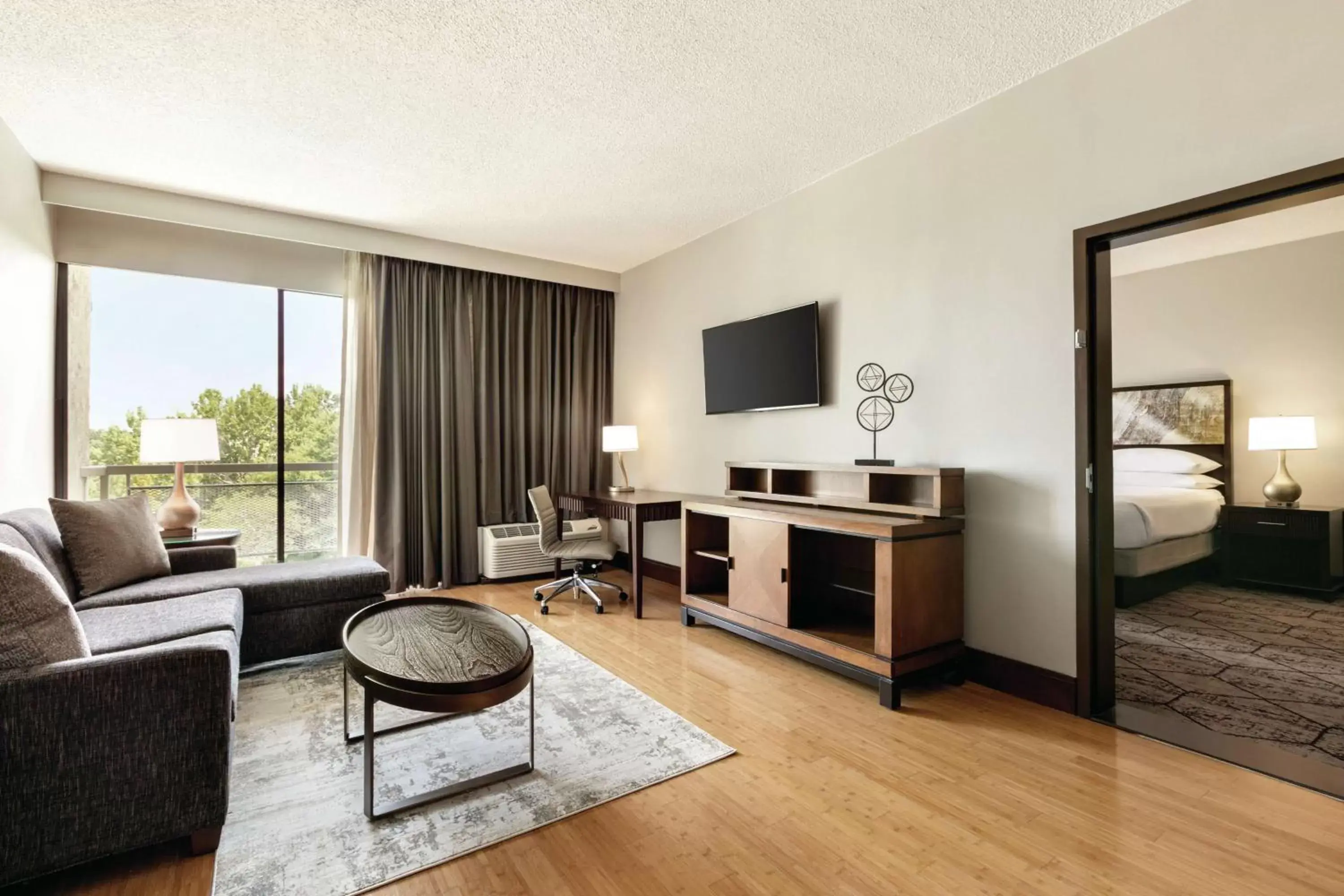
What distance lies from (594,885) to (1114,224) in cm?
297

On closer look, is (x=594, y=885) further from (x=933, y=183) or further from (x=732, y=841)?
(x=933, y=183)

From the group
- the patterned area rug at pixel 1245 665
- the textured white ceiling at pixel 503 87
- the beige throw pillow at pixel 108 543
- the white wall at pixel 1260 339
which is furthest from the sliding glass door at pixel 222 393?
the white wall at pixel 1260 339

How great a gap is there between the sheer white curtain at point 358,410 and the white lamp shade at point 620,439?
1.78 m

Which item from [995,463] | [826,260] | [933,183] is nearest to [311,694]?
[995,463]

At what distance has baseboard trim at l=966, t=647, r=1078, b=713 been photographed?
8.55 feet

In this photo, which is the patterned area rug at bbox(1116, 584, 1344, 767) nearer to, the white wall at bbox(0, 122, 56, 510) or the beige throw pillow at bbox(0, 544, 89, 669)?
the beige throw pillow at bbox(0, 544, 89, 669)

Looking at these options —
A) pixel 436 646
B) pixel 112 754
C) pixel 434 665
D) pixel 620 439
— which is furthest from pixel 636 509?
pixel 112 754

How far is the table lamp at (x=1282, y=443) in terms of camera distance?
4.48 m

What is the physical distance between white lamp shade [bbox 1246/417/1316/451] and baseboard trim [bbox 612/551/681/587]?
4.49 metres

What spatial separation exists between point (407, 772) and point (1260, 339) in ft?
21.5

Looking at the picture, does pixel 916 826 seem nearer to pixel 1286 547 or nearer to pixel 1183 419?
pixel 1286 547

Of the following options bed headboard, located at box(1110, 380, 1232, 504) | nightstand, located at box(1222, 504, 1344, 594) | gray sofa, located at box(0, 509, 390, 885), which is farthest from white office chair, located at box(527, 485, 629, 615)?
nightstand, located at box(1222, 504, 1344, 594)

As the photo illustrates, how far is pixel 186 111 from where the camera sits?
2.97m

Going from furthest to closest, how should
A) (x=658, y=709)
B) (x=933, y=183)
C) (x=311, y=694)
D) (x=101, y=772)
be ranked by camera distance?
(x=933, y=183) → (x=311, y=694) → (x=658, y=709) → (x=101, y=772)
